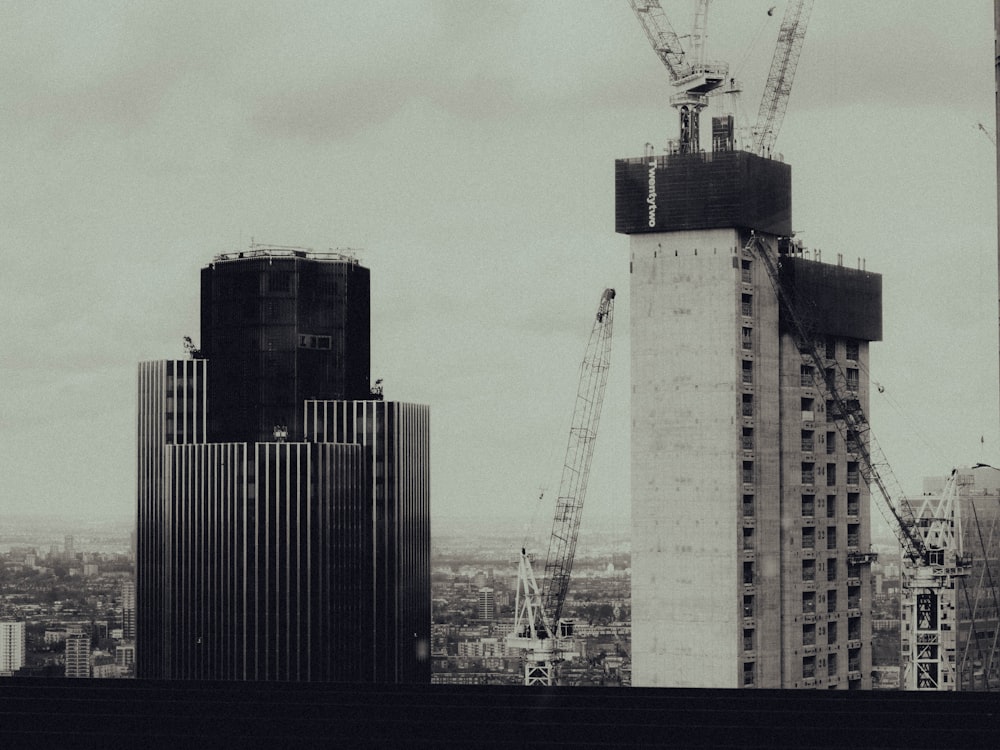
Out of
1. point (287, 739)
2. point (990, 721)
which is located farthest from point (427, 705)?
point (990, 721)

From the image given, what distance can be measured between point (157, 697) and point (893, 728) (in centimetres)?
5068

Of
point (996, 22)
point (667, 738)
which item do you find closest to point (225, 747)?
point (667, 738)

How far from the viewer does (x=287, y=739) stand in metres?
116

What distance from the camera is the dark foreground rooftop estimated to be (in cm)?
11594

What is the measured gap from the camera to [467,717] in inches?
4956

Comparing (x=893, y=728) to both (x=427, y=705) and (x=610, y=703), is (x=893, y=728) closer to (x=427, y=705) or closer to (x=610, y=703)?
(x=610, y=703)

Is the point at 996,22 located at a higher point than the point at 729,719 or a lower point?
higher

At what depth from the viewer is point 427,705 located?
5128 inches

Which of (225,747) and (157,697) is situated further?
(157,697)

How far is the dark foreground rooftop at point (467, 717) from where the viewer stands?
116 m

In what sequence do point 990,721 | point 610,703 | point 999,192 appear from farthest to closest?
1. point 610,703
2. point 990,721
3. point 999,192

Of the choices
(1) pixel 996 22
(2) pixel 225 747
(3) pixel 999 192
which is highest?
(1) pixel 996 22

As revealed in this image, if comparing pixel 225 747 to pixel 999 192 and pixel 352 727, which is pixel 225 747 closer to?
pixel 352 727

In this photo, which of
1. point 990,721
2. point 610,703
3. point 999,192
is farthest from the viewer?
point 610,703
